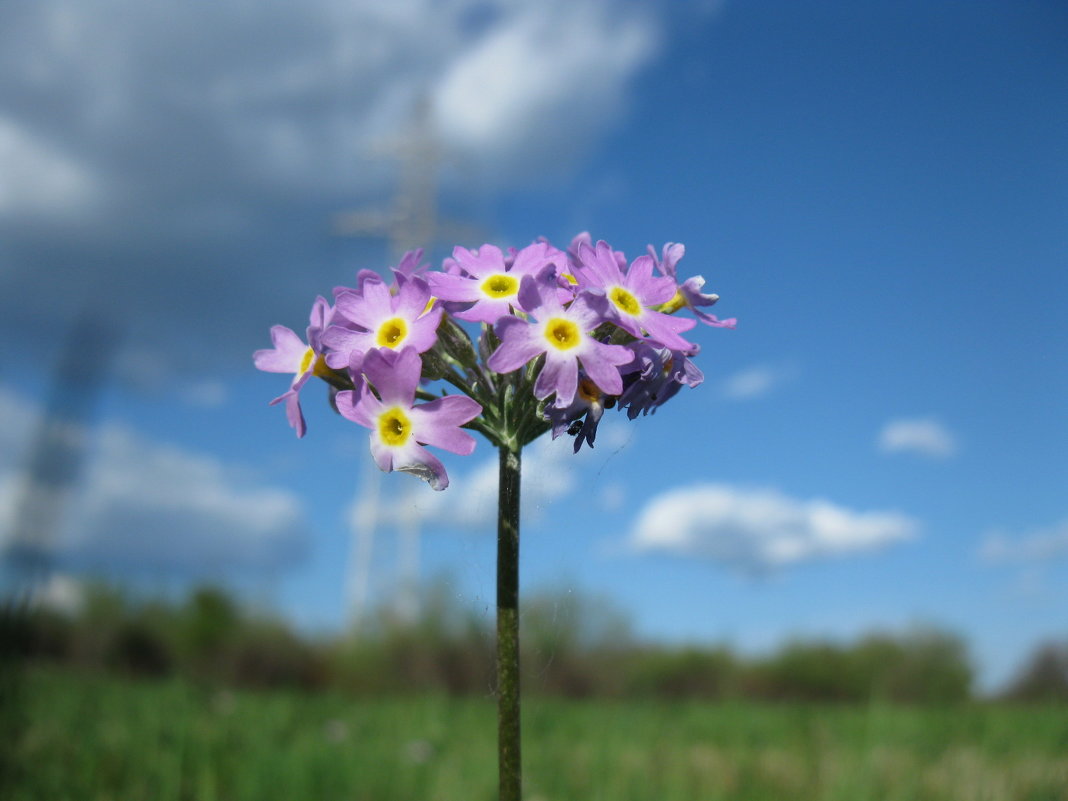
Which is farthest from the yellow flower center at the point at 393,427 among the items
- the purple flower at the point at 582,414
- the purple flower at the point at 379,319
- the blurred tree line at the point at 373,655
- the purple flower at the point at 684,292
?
the blurred tree line at the point at 373,655

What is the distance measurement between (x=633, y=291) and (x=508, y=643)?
745 mm

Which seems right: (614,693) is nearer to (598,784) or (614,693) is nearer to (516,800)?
(598,784)

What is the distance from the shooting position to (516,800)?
1.55m

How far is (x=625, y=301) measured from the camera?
180 centimetres

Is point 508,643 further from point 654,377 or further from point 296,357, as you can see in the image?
point 296,357

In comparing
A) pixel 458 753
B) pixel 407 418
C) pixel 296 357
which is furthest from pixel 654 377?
pixel 458 753

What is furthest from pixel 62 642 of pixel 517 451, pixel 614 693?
pixel 517 451

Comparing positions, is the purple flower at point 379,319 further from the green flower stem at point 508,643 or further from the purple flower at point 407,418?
the green flower stem at point 508,643

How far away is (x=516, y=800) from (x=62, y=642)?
12.1m

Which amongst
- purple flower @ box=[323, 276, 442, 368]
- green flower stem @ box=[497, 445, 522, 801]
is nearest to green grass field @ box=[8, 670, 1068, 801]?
purple flower @ box=[323, 276, 442, 368]

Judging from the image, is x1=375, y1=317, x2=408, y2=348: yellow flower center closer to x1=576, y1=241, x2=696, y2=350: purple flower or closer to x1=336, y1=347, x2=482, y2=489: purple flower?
x1=336, y1=347, x2=482, y2=489: purple flower

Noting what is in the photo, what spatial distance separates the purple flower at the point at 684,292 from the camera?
6.20 feet

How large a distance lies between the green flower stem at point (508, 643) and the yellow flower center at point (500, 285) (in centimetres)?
40

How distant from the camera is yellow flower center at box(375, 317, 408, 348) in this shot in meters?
1.77
